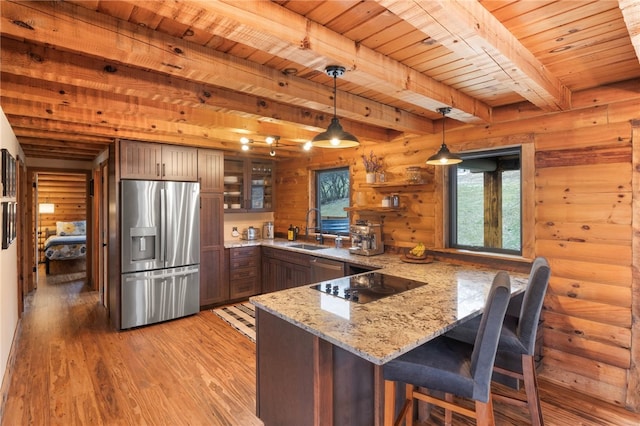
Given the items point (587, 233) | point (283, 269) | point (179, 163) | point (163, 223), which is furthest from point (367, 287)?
point (179, 163)

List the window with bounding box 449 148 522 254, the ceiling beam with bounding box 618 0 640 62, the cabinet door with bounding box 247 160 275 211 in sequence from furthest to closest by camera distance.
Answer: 1. the cabinet door with bounding box 247 160 275 211
2. the window with bounding box 449 148 522 254
3. the ceiling beam with bounding box 618 0 640 62

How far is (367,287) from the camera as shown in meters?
2.46

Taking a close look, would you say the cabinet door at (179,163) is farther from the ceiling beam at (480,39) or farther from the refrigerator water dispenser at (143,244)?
the ceiling beam at (480,39)

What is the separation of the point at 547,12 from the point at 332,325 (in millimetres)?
1817

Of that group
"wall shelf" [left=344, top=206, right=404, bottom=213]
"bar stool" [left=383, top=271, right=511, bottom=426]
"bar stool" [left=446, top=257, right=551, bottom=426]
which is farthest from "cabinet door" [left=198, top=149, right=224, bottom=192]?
"bar stool" [left=446, top=257, right=551, bottom=426]

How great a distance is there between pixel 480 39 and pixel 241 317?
3.96 metres

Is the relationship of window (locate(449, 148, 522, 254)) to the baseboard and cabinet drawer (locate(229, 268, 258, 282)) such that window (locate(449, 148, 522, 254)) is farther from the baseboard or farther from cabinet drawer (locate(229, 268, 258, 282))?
the baseboard

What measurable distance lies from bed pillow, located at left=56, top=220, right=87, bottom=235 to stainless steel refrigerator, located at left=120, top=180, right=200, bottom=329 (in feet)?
18.0

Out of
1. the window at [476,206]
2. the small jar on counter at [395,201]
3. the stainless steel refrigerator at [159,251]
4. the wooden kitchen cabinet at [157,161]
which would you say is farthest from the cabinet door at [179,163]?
the window at [476,206]

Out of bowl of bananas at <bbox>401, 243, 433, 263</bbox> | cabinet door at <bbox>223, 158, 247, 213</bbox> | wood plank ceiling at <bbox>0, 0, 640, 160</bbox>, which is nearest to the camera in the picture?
wood plank ceiling at <bbox>0, 0, 640, 160</bbox>

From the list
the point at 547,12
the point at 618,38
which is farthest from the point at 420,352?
the point at 618,38

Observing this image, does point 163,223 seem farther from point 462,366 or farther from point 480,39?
point 480,39

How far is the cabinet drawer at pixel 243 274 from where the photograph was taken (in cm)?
492

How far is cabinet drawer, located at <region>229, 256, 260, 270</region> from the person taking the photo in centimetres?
493
